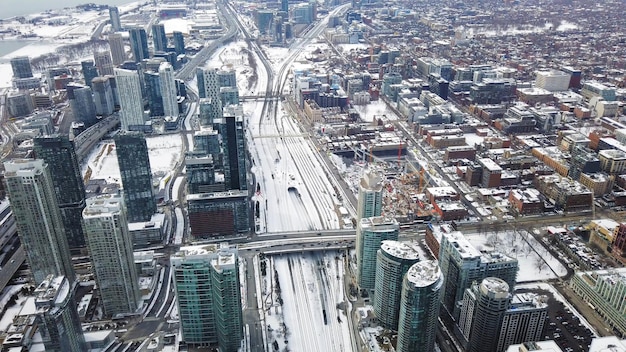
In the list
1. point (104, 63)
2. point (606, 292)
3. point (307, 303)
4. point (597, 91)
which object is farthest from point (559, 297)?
point (104, 63)

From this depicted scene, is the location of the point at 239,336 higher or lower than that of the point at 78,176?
lower

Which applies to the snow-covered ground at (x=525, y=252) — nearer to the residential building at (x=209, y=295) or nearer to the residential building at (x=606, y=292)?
the residential building at (x=606, y=292)

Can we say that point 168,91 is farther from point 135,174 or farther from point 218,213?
point 218,213

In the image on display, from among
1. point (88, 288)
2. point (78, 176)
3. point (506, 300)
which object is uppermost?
point (78, 176)

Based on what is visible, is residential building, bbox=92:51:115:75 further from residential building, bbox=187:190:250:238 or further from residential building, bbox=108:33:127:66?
residential building, bbox=187:190:250:238

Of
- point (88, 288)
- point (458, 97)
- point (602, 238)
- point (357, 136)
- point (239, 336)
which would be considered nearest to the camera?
point (239, 336)

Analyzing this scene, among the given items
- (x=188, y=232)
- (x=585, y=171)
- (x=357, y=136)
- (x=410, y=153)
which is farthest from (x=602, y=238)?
(x=188, y=232)

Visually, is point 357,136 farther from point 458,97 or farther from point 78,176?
Answer: point 78,176
